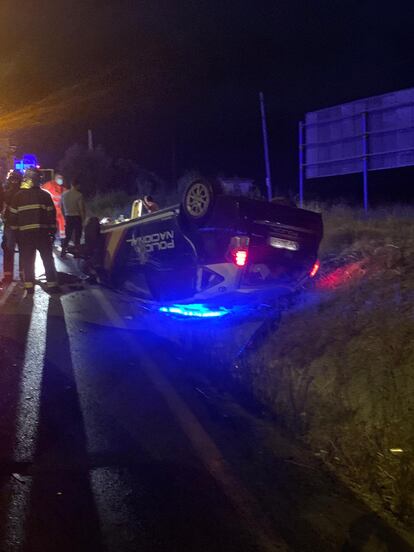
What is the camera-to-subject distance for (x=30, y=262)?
10.7m

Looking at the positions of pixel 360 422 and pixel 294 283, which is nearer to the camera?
pixel 360 422

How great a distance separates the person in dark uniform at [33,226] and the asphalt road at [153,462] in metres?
3.20

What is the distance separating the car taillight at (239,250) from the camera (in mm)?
6582

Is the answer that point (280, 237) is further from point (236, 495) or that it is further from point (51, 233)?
point (51, 233)

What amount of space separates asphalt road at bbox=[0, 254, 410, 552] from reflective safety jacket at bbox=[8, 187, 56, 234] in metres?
3.37

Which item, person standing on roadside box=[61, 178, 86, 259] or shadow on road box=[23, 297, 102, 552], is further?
person standing on roadside box=[61, 178, 86, 259]

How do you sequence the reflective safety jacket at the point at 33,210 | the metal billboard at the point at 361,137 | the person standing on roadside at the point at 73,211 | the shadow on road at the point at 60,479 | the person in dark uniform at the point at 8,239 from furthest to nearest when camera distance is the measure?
the metal billboard at the point at 361,137
the person standing on roadside at the point at 73,211
the person in dark uniform at the point at 8,239
the reflective safety jacket at the point at 33,210
the shadow on road at the point at 60,479

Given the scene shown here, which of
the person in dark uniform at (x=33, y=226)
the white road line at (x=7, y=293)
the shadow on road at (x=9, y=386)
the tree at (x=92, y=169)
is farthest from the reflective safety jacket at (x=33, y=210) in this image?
the tree at (x=92, y=169)

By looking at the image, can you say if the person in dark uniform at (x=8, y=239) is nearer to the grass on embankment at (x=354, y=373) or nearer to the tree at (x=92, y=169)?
the grass on embankment at (x=354, y=373)

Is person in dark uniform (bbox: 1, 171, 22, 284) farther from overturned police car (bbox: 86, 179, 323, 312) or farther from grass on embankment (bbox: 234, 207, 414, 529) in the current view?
grass on embankment (bbox: 234, 207, 414, 529)

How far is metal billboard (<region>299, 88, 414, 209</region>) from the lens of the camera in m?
16.0

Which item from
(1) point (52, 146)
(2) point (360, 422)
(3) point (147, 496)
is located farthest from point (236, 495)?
(1) point (52, 146)

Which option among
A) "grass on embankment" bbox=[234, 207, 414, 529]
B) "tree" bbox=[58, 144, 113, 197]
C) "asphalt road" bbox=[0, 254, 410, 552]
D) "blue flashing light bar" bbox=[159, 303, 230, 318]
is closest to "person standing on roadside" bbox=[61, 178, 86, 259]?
"asphalt road" bbox=[0, 254, 410, 552]

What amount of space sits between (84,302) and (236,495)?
6.41 m
